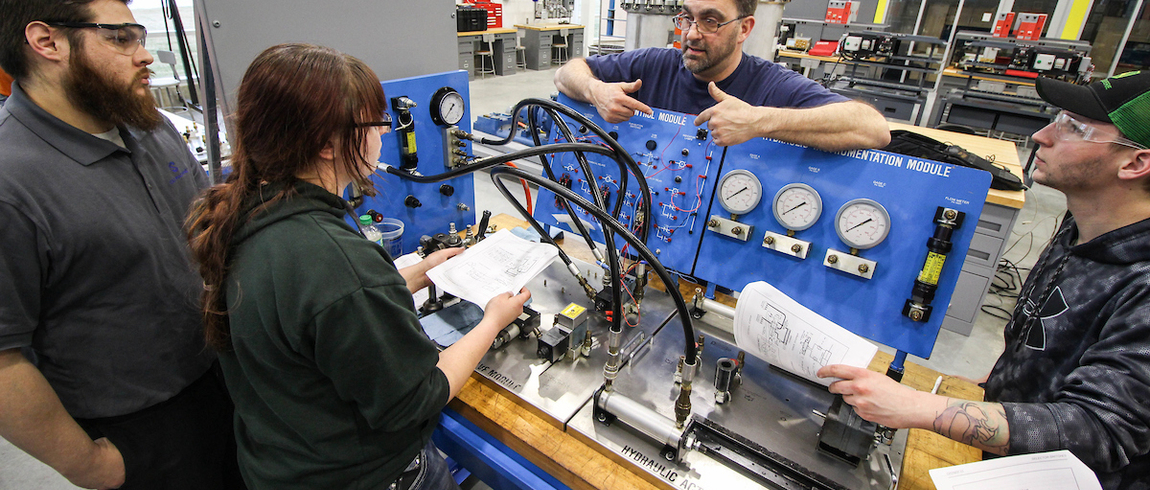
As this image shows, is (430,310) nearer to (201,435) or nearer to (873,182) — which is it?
(201,435)

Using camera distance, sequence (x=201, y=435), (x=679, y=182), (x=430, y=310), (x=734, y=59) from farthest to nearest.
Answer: (x=734, y=59) < (x=679, y=182) < (x=430, y=310) < (x=201, y=435)

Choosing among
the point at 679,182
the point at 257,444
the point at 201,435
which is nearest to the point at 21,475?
the point at 201,435

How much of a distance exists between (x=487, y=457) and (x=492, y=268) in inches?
19.4

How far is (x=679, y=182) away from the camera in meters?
1.61

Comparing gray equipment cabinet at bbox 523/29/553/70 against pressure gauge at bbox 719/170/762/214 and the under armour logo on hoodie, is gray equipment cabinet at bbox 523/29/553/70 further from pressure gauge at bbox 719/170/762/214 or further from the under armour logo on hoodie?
the under armour logo on hoodie

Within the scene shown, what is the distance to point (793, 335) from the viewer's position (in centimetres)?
105

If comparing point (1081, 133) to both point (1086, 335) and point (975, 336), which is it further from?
point (975, 336)

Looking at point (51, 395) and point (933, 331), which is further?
point (933, 331)

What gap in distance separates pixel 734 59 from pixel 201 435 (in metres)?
2.03

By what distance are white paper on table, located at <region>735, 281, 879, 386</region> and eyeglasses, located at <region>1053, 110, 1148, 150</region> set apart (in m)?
0.61

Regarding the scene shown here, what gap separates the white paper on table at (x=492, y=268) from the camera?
1322mm

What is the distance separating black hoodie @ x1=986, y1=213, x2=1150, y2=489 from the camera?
2.80 feet

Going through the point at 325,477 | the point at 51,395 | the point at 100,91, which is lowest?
the point at 325,477

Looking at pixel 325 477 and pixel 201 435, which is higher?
pixel 325 477
